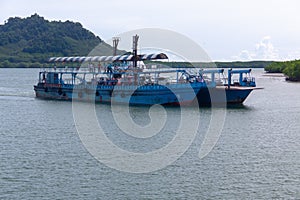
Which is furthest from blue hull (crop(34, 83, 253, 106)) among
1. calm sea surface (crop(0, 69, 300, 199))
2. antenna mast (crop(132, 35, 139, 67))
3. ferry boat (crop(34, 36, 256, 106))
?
calm sea surface (crop(0, 69, 300, 199))

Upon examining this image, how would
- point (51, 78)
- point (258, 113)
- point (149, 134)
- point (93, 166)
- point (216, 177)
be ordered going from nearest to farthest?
1. point (216, 177)
2. point (93, 166)
3. point (149, 134)
4. point (258, 113)
5. point (51, 78)

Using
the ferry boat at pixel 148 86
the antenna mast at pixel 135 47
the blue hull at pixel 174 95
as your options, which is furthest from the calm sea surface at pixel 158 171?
the antenna mast at pixel 135 47

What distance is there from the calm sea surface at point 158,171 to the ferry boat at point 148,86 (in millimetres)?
9508

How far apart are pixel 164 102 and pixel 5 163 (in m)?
33.3

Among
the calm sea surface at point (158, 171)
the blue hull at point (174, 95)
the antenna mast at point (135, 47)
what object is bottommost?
the calm sea surface at point (158, 171)

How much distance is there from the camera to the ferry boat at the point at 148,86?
65188mm

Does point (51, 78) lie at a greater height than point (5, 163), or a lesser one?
greater

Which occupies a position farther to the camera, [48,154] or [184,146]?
[184,146]

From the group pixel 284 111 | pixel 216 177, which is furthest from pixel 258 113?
pixel 216 177

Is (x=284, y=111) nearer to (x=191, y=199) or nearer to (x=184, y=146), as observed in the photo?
(x=184, y=146)

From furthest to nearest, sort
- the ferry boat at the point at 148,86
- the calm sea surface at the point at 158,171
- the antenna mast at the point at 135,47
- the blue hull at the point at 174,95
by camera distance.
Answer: the antenna mast at the point at 135,47 < the ferry boat at the point at 148,86 < the blue hull at the point at 174,95 < the calm sea surface at the point at 158,171

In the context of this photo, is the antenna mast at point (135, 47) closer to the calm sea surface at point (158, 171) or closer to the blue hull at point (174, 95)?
the blue hull at point (174, 95)

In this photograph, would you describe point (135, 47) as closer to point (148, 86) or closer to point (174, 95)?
point (148, 86)

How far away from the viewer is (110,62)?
77.0 meters
